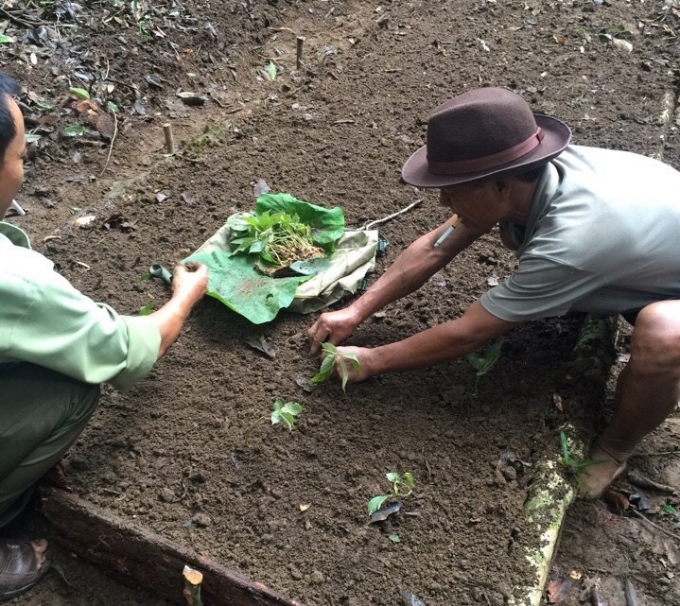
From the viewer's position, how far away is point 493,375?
9.93 feet

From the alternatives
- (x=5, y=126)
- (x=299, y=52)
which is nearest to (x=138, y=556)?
(x=5, y=126)

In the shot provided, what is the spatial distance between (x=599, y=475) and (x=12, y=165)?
2492 millimetres

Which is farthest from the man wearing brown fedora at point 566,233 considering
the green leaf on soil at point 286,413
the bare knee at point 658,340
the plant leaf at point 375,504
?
the plant leaf at point 375,504

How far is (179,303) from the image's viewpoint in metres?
2.70

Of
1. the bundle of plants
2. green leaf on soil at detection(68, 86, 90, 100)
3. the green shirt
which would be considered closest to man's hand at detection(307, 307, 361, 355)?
the bundle of plants

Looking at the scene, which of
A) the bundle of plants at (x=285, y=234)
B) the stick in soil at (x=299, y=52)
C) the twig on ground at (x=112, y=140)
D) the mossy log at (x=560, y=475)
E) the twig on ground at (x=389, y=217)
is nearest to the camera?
the mossy log at (x=560, y=475)

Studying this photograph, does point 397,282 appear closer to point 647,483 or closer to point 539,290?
point 539,290

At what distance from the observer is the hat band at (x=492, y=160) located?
96.0 inches

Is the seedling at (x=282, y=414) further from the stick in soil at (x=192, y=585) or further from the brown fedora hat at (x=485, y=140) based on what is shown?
the brown fedora hat at (x=485, y=140)

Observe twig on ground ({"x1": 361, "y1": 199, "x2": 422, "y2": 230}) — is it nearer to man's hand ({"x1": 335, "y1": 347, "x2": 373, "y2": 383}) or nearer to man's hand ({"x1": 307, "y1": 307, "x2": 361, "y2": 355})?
man's hand ({"x1": 307, "y1": 307, "x2": 361, "y2": 355})

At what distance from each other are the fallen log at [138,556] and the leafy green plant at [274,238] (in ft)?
5.03

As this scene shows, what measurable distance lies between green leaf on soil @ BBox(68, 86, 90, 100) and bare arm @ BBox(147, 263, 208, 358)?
7.78 feet

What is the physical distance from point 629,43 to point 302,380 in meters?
4.61

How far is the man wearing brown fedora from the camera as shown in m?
2.42
